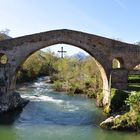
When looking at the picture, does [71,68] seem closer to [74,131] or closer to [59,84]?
[59,84]

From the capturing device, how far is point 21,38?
24531 mm

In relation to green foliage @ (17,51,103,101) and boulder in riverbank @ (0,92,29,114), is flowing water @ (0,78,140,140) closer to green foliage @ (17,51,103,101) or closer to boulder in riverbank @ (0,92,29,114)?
boulder in riverbank @ (0,92,29,114)

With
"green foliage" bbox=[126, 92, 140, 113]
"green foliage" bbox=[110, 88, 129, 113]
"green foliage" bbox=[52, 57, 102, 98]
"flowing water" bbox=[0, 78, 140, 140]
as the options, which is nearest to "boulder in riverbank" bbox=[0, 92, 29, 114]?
"flowing water" bbox=[0, 78, 140, 140]

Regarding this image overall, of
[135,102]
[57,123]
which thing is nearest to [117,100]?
[135,102]

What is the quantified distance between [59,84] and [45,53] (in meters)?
24.1

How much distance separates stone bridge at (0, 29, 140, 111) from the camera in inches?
964

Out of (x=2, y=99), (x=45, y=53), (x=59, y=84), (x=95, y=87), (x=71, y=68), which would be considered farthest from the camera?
(x=45, y=53)

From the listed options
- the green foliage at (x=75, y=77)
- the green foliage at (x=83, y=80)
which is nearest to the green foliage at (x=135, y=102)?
the green foliage at (x=75, y=77)

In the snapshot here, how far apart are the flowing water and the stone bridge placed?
237 centimetres

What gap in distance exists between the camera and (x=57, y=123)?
21.2m

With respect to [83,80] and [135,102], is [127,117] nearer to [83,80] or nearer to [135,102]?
[135,102]

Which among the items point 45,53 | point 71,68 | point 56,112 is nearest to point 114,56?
point 56,112

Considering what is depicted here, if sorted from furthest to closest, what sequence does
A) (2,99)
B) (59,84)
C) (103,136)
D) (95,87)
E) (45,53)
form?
1. (45,53)
2. (59,84)
3. (95,87)
4. (2,99)
5. (103,136)

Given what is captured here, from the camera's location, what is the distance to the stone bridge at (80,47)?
80.3 ft
